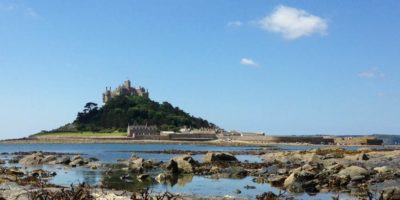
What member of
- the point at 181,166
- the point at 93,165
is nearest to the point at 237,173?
the point at 181,166

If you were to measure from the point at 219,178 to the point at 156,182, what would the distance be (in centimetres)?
489

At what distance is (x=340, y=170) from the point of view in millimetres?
32781

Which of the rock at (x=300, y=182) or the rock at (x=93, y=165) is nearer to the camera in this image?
the rock at (x=300, y=182)

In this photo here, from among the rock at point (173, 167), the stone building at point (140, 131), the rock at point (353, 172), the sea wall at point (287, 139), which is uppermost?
the stone building at point (140, 131)

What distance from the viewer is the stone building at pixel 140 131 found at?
189625 mm

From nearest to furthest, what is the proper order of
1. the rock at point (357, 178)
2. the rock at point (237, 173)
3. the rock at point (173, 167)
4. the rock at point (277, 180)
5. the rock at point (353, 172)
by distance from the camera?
the rock at point (357, 178) < the rock at point (353, 172) < the rock at point (277, 180) < the rock at point (237, 173) < the rock at point (173, 167)

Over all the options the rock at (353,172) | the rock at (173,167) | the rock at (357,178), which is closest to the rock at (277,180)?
the rock at (353,172)

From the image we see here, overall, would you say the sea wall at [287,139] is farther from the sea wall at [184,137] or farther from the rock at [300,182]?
the rock at [300,182]

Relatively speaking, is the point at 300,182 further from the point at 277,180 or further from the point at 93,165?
the point at 93,165

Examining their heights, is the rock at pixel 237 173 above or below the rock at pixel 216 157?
below

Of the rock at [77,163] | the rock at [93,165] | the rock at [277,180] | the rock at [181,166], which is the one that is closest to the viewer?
the rock at [277,180]

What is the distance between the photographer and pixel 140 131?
193625mm

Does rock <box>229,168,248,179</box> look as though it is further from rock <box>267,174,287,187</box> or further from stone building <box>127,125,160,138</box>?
stone building <box>127,125,160,138</box>

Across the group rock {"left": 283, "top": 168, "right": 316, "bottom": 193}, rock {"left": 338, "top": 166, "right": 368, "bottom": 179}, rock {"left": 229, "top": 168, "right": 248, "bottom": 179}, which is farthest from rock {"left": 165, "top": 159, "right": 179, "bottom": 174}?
rock {"left": 338, "top": 166, "right": 368, "bottom": 179}
